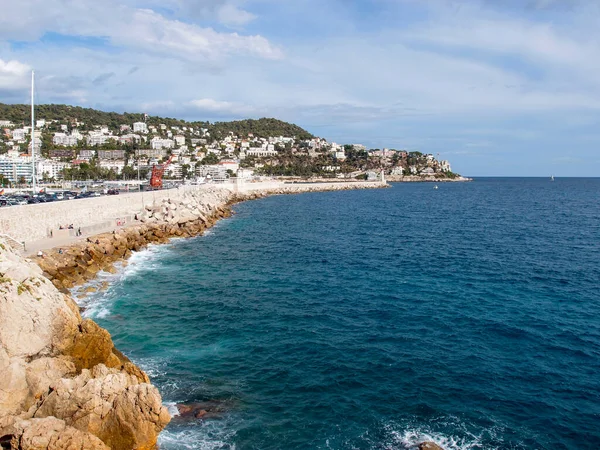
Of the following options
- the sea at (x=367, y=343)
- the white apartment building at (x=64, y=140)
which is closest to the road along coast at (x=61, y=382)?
the sea at (x=367, y=343)

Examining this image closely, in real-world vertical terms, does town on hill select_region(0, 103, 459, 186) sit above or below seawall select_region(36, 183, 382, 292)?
above

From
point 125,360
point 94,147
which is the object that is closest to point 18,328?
point 125,360

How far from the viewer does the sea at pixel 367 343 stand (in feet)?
39.6

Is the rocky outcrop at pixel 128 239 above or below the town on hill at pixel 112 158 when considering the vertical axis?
below

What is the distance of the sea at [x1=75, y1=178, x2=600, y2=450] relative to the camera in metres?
12.1

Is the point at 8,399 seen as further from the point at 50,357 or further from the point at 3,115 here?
the point at 3,115

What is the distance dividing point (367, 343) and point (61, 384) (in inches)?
397

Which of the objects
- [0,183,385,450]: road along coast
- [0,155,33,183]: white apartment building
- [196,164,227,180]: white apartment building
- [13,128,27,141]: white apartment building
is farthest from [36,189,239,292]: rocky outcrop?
[13,128,27,141]: white apartment building

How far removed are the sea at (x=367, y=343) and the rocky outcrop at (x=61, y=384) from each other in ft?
4.15

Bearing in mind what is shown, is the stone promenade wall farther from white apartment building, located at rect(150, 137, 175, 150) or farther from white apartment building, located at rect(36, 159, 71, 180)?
white apartment building, located at rect(150, 137, 175, 150)

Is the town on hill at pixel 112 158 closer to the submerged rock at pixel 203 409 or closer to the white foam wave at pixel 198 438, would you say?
the submerged rock at pixel 203 409

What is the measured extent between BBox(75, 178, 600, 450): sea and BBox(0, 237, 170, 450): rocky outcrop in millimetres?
1265

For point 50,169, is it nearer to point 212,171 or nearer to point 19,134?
point 212,171

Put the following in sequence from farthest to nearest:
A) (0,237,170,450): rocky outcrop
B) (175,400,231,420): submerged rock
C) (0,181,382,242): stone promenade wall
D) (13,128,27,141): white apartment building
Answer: (13,128,27,141): white apartment building
(0,181,382,242): stone promenade wall
(175,400,231,420): submerged rock
(0,237,170,450): rocky outcrop
